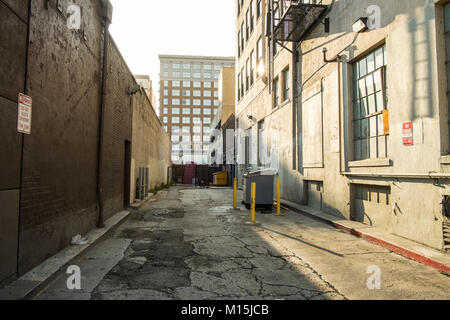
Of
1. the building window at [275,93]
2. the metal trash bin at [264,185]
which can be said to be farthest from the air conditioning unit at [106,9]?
the building window at [275,93]

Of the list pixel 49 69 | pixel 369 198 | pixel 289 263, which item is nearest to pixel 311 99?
pixel 369 198

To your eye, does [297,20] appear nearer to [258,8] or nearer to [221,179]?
[258,8]

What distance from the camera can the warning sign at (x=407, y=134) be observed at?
6.29 meters

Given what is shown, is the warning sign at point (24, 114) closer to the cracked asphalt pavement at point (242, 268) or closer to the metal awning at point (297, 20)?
the cracked asphalt pavement at point (242, 268)

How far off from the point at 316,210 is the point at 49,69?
29.6ft

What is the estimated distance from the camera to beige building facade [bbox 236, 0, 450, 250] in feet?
18.9

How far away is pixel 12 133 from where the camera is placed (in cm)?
369

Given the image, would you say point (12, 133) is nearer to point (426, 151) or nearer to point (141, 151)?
point (426, 151)

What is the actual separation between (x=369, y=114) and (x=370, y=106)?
210mm

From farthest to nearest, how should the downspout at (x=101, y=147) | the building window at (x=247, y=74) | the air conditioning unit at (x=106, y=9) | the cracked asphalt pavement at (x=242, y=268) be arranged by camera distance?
the building window at (x=247, y=74), the air conditioning unit at (x=106, y=9), the downspout at (x=101, y=147), the cracked asphalt pavement at (x=242, y=268)

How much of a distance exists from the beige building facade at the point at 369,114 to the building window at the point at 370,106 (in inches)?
1.0

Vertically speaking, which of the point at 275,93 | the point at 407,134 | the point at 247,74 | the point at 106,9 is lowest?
the point at 407,134

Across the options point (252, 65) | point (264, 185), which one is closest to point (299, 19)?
point (264, 185)

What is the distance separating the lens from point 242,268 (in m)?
4.82
